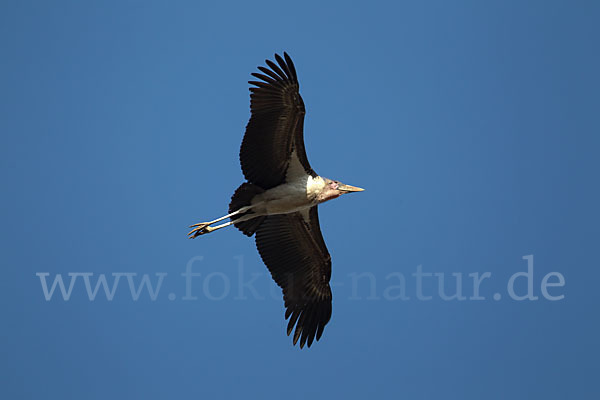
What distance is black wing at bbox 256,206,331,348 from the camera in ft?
54.0

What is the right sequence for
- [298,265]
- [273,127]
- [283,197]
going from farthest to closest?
[298,265], [283,197], [273,127]

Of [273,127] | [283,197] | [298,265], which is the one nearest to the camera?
[273,127]

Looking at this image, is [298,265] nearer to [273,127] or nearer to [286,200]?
[286,200]

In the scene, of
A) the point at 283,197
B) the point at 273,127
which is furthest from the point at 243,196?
the point at 273,127

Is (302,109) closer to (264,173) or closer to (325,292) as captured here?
(264,173)

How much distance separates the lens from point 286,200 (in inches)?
621

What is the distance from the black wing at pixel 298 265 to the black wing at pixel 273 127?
1.05 m

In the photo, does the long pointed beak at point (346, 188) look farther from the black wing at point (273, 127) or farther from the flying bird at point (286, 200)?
the black wing at point (273, 127)

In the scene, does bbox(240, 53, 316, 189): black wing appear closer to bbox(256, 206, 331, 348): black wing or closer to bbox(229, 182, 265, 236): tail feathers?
bbox(229, 182, 265, 236): tail feathers

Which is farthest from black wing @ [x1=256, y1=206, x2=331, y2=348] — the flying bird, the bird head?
the bird head

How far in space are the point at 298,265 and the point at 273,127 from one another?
297 centimetres

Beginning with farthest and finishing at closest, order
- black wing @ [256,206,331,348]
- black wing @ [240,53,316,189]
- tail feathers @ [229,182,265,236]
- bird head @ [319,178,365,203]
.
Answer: black wing @ [256,206,331,348], bird head @ [319,178,365,203], tail feathers @ [229,182,265,236], black wing @ [240,53,316,189]

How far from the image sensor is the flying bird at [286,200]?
48.9 ft

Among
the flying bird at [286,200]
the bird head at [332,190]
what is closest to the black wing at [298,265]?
the flying bird at [286,200]
